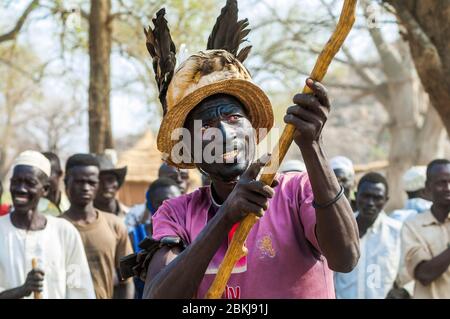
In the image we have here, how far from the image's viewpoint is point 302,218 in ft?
9.63

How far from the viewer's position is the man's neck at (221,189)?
3104mm

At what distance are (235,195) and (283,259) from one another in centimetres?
45

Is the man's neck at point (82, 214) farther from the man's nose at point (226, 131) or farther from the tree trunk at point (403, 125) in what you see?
the tree trunk at point (403, 125)

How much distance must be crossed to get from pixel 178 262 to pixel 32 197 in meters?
3.65

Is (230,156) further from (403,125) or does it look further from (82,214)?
(403,125)

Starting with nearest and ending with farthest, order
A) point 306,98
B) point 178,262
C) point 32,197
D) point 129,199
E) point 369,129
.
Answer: point 306,98 → point 178,262 → point 32,197 → point 129,199 → point 369,129

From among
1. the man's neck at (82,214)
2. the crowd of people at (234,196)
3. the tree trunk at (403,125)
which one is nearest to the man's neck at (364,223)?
the man's neck at (82,214)

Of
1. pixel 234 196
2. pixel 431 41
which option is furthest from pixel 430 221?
pixel 234 196

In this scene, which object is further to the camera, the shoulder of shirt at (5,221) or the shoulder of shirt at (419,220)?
the shoulder of shirt at (419,220)

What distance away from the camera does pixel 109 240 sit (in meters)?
6.99

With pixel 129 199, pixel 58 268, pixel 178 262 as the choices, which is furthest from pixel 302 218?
pixel 129 199

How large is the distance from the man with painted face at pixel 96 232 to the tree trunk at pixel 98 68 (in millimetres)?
3649
